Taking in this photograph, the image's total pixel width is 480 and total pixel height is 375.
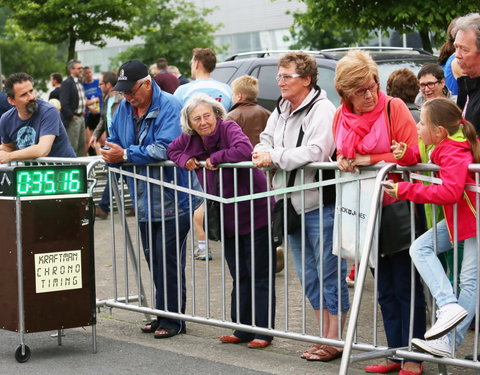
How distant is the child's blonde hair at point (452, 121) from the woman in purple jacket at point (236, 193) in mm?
1600

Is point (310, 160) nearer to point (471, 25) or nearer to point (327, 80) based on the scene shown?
point (471, 25)

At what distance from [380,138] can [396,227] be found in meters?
0.53

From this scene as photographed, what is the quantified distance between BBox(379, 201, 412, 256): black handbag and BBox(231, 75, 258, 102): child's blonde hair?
3748mm

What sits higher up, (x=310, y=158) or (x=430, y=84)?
(x=430, y=84)

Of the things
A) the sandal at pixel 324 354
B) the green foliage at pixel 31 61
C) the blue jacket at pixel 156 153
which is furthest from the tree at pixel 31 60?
the sandal at pixel 324 354

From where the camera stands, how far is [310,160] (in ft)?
19.7

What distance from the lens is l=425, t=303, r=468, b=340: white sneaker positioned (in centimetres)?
510

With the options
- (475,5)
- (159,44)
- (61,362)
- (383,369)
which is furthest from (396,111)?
(159,44)

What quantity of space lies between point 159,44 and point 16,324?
141ft

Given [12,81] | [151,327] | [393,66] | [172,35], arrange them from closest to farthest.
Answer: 1. [151,327]
2. [12,81]
3. [393,66]
4. [172,35]

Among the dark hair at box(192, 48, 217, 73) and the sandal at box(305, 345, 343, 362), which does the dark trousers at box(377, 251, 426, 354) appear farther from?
the dark hair at box(192, 48, 217, 73)

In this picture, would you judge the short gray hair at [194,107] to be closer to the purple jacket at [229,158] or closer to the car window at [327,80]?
the purple jacket at [229,158]

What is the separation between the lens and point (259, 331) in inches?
251

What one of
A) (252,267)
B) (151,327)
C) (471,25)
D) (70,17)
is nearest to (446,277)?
(471,25)
